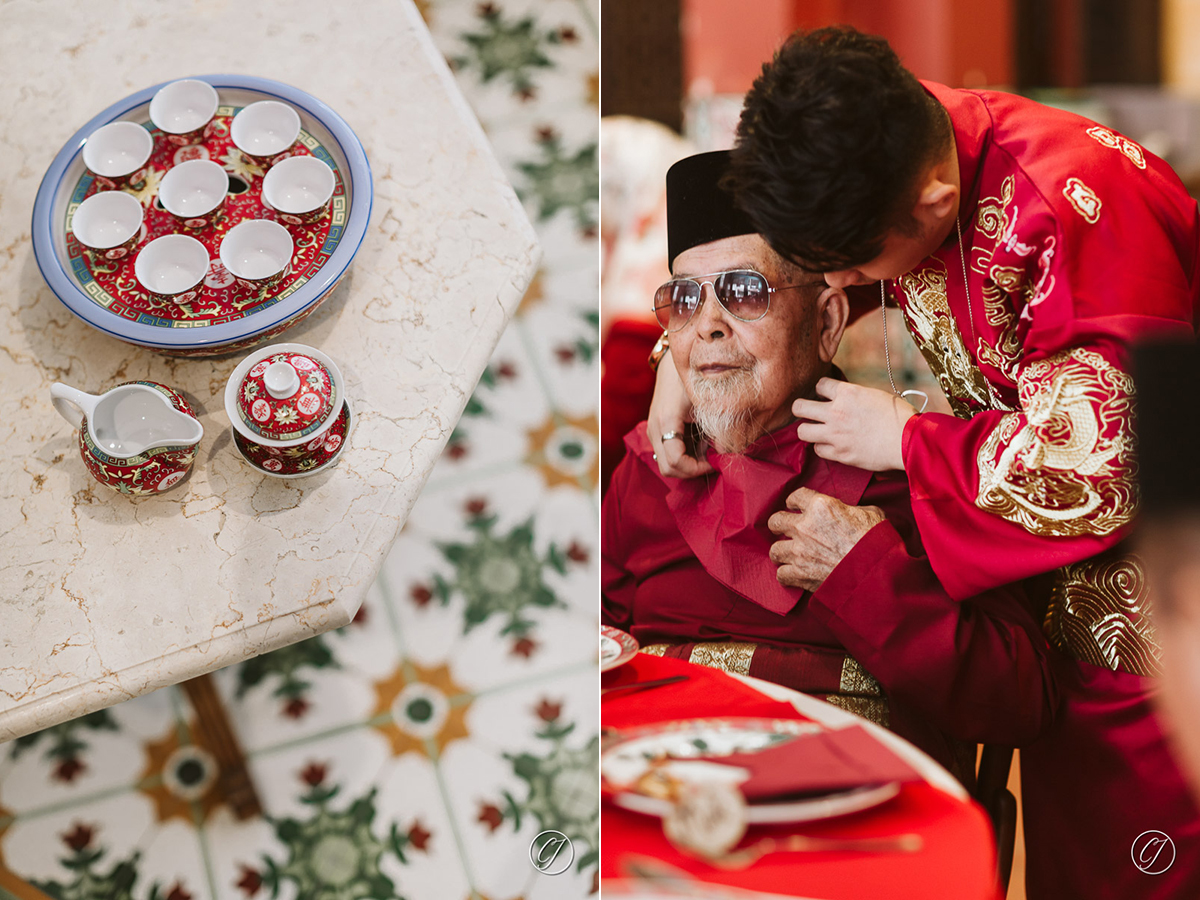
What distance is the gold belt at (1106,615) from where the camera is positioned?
0.74 m

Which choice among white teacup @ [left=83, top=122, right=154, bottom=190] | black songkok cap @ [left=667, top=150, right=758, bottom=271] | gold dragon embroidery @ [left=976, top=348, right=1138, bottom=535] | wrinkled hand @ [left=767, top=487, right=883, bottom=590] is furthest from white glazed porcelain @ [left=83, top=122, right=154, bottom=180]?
gold dragon embroidery @ [left=976, top=348, right=1138, bottom=535]

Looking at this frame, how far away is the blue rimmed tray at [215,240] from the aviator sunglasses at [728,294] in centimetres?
44

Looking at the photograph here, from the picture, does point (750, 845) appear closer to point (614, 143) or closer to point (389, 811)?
point (614, 143)

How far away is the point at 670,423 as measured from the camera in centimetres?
92

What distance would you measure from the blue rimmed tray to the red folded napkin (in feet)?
2.49

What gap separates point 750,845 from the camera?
0.66 metres

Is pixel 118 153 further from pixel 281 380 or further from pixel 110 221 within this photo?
pixel 281 380

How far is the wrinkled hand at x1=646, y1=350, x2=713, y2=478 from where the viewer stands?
35.9 inches

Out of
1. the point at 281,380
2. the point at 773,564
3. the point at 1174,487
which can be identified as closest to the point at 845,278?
the point at 773,564

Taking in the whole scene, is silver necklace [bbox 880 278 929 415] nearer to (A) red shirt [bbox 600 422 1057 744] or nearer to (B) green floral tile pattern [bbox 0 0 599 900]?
(A) red shirt [bbox 600 422 1057 744]

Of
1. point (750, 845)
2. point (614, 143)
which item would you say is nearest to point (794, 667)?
point (750, 845)

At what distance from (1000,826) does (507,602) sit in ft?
4.25

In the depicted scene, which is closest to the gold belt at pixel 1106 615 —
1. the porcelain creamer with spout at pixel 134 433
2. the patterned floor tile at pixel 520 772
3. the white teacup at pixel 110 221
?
the porcelain creamer with spout at pixel 134 433

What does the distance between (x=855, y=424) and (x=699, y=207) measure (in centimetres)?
28
